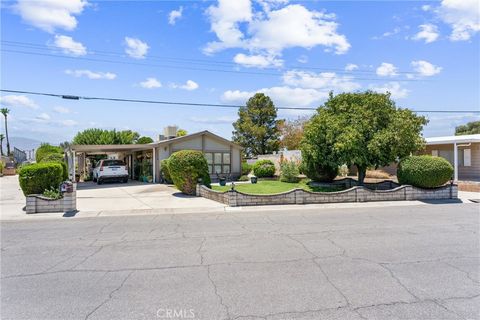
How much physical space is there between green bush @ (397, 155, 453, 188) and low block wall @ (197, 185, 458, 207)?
35 centimetres

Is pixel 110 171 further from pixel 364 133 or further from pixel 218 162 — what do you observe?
pixel 364 133

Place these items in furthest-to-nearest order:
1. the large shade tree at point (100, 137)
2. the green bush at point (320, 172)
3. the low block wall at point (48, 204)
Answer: the large shade tree at point (100, 137) → the green bush at point (320, 172) → the low block wall at point (48, 204)

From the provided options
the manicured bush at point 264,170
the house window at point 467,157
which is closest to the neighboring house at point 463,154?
the house window at point 467,157

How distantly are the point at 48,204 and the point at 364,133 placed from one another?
1375 cm

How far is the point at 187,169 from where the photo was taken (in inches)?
640

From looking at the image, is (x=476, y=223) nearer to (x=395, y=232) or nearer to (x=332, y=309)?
(x=395, y=232)

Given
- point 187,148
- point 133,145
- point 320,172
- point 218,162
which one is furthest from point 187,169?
point 218,162

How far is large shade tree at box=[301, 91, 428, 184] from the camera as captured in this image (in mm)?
15969

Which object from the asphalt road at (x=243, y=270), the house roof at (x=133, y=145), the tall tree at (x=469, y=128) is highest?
the tall tree at (x=469, y=128)

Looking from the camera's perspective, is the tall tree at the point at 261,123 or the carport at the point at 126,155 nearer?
the carport at the point at 126,155

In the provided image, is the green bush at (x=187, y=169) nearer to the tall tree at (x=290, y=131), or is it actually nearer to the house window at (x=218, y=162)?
the house window at (x=218, y=162)

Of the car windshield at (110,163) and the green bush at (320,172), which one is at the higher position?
the car windshield at (110,163)

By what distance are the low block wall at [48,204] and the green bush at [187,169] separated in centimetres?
502

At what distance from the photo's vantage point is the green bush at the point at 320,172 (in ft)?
64.9
